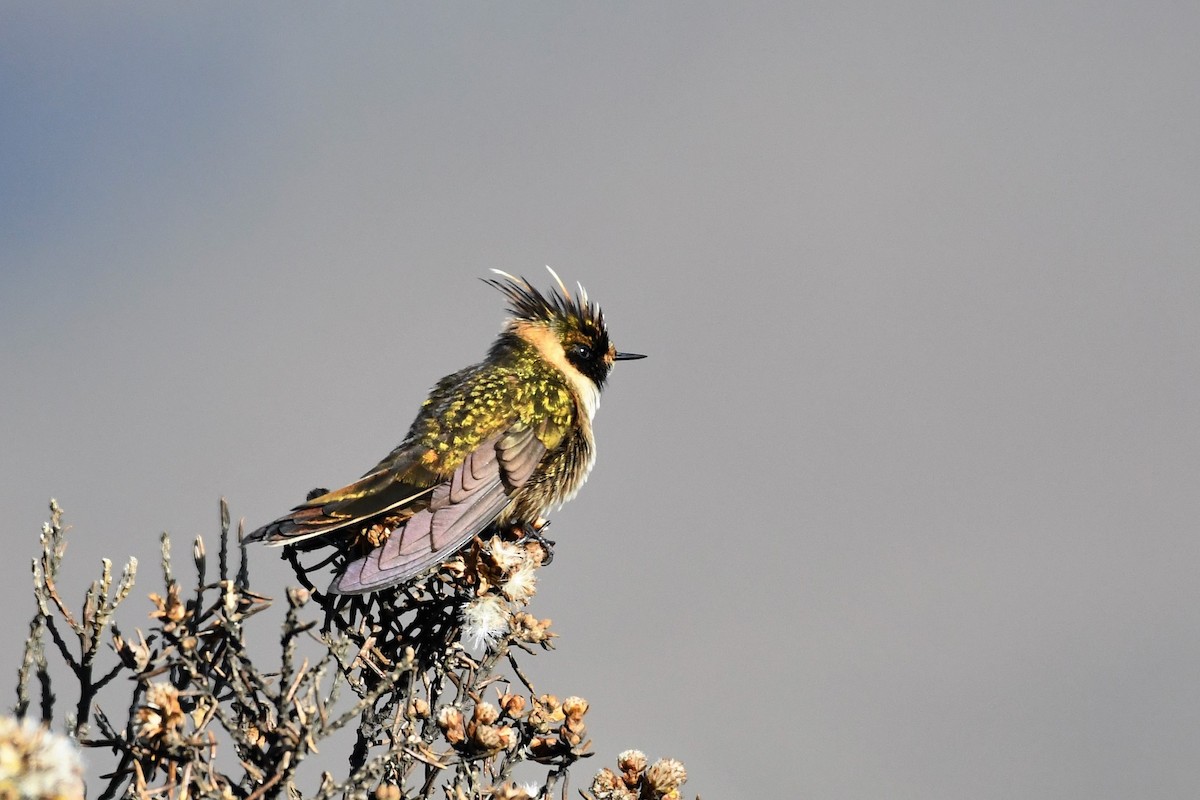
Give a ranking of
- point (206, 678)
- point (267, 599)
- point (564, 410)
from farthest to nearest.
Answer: point (564, 410) < point (267, 599) < point (206, 678)

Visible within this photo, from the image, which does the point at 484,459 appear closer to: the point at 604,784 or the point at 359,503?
the point at 359,503

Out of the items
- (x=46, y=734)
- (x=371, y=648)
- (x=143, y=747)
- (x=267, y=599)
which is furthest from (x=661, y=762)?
(x=46, y=734)

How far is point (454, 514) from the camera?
14.7ft

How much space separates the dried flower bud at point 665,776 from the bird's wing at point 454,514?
102 cm

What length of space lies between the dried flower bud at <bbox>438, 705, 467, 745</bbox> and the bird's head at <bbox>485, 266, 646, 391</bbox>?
2.79 m

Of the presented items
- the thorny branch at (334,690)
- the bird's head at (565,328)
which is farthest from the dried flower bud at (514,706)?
the bird's head at (565,328)

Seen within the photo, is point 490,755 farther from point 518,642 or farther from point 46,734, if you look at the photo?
point 46,734

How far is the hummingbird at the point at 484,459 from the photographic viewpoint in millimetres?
4109

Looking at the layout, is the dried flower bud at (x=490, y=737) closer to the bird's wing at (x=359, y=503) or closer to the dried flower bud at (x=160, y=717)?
the dried flower bud at (x=160, y=717)

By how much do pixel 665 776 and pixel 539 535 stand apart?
1.84 m

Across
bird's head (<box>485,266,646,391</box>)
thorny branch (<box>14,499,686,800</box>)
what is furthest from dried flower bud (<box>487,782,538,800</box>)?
bird's head (<box>485,266,646,391</box>)

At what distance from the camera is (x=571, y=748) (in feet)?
11.7

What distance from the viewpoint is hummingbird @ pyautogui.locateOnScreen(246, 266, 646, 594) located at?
411cm

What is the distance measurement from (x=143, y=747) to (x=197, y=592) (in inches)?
18.5
